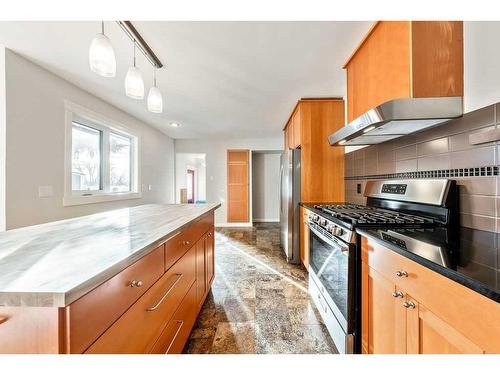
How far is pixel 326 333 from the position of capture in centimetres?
157

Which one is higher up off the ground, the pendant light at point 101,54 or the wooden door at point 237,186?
the pendant light at point 101,54

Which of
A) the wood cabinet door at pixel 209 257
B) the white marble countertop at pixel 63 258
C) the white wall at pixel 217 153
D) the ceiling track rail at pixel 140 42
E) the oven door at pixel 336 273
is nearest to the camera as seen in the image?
the white marble countertop at pixel 63 258

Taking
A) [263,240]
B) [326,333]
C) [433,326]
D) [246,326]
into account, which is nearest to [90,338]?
[433,326]

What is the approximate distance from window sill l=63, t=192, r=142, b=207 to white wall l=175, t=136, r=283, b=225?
2140 mm

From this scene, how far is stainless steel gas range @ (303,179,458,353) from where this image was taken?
3.91 ft

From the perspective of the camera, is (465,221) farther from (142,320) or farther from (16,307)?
(16,307)

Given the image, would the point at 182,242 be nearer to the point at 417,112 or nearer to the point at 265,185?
the point at 417,112

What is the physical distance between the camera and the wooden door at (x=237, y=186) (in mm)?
5520

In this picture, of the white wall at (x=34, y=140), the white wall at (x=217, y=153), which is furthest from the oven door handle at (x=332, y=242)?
the white wall at (x=217, y=153)

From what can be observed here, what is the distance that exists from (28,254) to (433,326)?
1389 millimetres

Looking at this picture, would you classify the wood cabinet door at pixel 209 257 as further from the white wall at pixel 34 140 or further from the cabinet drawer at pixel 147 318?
the white wall at pixel 34 140

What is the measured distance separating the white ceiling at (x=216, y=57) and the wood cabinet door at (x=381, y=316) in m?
1.65

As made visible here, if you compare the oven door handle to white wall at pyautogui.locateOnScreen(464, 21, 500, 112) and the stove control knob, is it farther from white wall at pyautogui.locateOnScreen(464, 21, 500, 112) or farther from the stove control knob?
white wall at pyautogui.locateOnScreen(464, 21, 500, 112)

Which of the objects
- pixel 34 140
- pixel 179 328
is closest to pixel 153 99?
pixel 34 140
